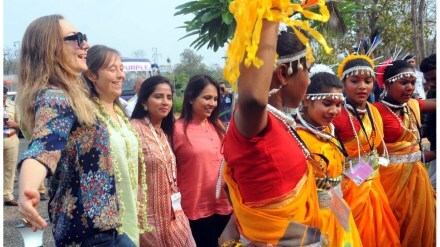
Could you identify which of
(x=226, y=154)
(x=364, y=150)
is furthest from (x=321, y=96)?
(x=226, y=154)

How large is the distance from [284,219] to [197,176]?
2.15m

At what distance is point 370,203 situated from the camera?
3.76m

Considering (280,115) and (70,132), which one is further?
(70,132)

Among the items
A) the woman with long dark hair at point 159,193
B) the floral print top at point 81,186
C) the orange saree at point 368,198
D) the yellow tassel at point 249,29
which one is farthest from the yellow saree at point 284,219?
the orange saree at point 368,198

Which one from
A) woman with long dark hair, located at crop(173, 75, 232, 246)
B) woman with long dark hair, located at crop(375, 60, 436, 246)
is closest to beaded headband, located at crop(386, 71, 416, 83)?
woman with long dark hair, located at crop(375, 60, 436, 246)

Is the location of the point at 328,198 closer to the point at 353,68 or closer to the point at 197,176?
Result: the point at 197,176

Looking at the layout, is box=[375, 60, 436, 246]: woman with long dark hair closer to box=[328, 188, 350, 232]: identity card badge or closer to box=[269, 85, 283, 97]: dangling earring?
box=[328, 188, 350, 232]: identity card badge

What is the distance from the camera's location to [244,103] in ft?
4.96

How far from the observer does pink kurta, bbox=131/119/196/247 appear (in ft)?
11.2

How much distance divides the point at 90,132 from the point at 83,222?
1.28 feet

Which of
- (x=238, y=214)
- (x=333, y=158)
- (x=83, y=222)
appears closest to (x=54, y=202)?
(x=83, y=222)

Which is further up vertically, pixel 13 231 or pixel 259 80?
pixel 259 80

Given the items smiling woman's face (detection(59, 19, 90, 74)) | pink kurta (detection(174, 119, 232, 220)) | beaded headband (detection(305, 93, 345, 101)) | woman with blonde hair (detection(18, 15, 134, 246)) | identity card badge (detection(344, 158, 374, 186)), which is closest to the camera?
woman with blonde hair (detection(18, 15, 134, 246))

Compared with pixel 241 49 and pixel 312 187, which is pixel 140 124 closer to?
pixel 312 187
